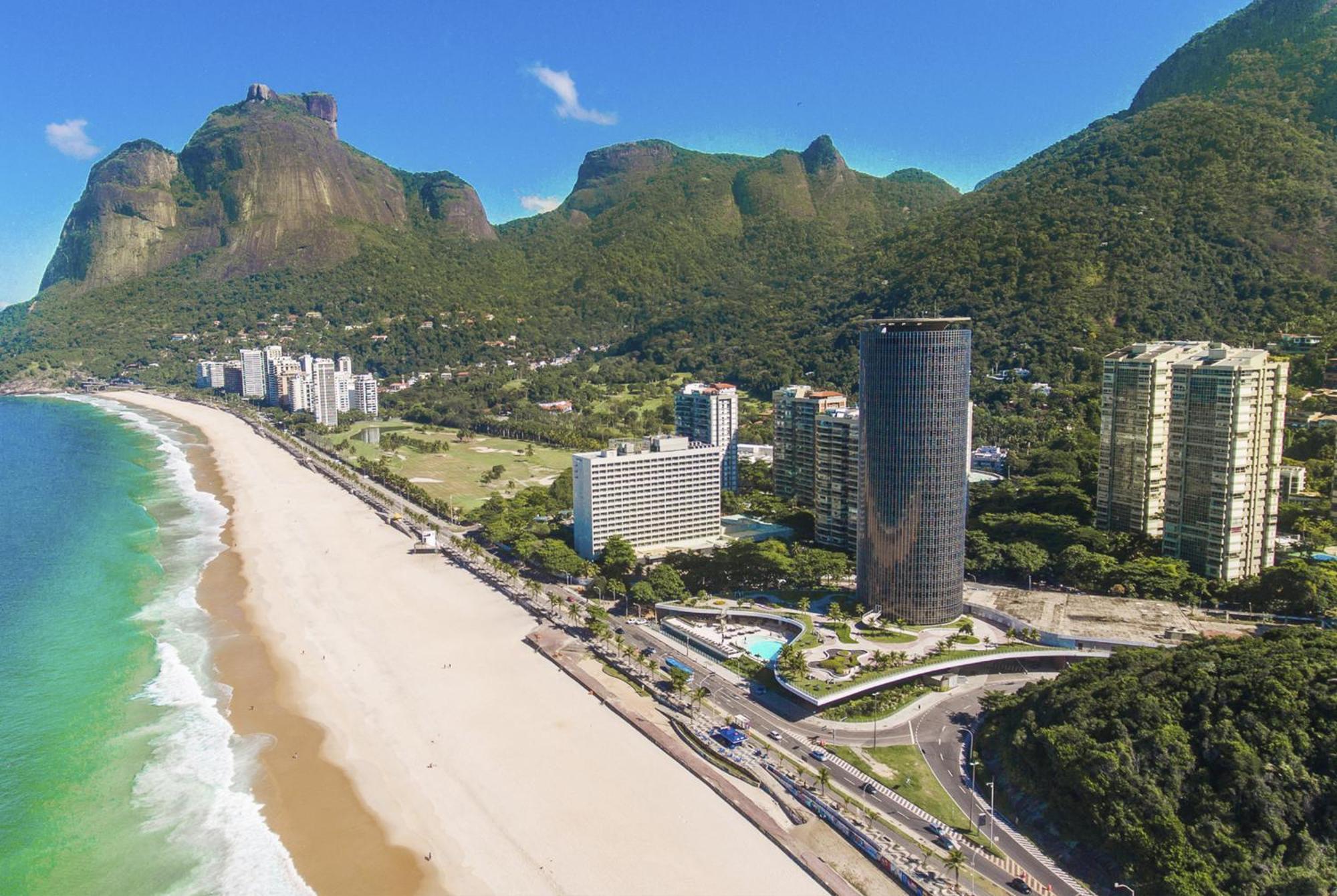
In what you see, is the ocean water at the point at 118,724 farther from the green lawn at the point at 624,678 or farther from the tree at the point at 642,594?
the tree at the point at 642,594

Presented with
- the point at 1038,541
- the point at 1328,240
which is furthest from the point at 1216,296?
the point at 1038,541

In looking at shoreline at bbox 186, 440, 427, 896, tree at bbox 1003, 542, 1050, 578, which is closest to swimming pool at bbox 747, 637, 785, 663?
tree at bbox 1003, 542, 1050, 578

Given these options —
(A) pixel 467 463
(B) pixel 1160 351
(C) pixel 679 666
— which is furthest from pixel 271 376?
(B) pixel 1160 351

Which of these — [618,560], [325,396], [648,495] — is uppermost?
[325,396]

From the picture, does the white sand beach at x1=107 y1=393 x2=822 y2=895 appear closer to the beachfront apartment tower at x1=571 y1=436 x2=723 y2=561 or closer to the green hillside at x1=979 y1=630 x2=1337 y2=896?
the beachfront apartment tower at x1=571 y1=436 x2=723 y2=561

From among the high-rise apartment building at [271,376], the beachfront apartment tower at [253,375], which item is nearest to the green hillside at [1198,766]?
the high-rise apartment building at [271,376]

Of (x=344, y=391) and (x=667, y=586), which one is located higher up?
(x=344, y=391)

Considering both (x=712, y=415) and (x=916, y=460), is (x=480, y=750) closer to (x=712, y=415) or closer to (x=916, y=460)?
(x=916, y=460)
